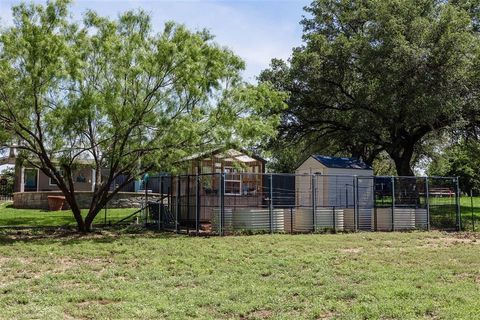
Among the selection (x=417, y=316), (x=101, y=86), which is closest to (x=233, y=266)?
(x=417, y=316)

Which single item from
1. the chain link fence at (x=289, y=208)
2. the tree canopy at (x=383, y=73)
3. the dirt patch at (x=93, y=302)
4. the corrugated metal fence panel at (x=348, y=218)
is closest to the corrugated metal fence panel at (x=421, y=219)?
the chain link fence at (x=289, y=208)

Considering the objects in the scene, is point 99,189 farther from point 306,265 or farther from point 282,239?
point 306,265

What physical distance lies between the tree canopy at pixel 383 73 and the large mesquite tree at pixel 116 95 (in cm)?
696

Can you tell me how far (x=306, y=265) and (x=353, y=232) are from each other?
27.4 ft

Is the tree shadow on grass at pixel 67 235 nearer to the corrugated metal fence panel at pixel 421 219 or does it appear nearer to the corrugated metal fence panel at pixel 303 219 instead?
the corrugated metal fence panel at pixel 303 219

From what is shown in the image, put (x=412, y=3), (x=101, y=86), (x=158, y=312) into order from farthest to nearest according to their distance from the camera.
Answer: (x=412, y=3) → (x=101, y=86) → (x=158, y=312)

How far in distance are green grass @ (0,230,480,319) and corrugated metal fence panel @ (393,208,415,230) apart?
4.41 metres

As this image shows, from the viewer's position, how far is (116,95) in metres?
16.3

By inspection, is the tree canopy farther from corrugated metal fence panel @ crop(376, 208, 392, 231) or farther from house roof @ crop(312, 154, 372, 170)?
corrugated metal fence panel @ crop(376, 208, 392, 231)

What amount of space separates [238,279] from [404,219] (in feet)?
39.4

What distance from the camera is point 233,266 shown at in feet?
35.1

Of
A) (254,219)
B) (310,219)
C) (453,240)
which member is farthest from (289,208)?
(453,240)

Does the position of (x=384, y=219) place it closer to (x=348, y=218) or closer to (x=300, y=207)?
(x=348, y=218)

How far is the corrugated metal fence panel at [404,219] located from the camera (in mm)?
19677
